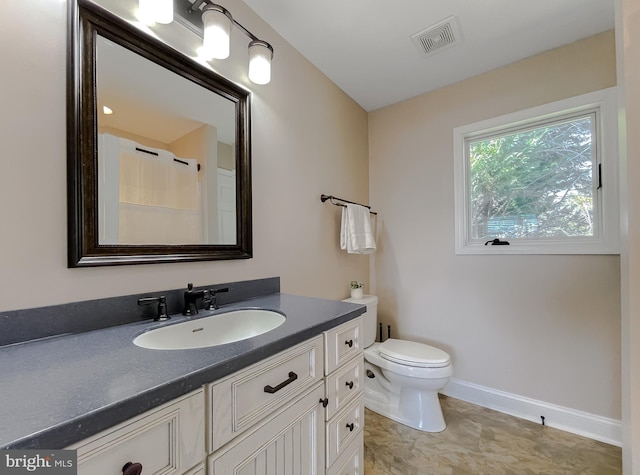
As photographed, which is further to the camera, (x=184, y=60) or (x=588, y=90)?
(x=588, y=90)

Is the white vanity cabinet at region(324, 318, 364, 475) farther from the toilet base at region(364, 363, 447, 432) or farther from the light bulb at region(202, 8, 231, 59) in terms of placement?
the light bulb at region(202, 8, 231, 59)

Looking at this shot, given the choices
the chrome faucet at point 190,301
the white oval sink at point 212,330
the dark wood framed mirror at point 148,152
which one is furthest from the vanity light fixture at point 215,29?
the white oval sink at point 212,330

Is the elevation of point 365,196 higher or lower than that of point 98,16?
lower

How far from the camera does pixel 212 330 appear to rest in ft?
3.55

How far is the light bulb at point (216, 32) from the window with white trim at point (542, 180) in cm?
168

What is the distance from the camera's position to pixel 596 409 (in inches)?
62.9

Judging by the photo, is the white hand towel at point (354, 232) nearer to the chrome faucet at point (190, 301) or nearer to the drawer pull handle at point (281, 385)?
the chrome faucet at point (190, 301)

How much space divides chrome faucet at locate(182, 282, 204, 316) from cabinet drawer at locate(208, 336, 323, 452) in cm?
47

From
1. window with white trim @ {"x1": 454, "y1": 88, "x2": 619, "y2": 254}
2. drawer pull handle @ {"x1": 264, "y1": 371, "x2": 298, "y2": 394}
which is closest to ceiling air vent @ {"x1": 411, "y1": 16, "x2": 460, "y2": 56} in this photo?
window with white trim @ {"x1": 454, "y1": 88, "x2": 619, "y2": 254}

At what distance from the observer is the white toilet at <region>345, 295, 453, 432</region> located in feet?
5.39

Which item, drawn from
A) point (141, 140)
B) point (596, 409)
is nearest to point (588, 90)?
point (596, 409)

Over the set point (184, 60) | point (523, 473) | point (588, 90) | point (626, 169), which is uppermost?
point (588, 90)

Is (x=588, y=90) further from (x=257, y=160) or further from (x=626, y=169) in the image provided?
(x=257, y=160)

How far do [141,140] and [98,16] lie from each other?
0.39 m
